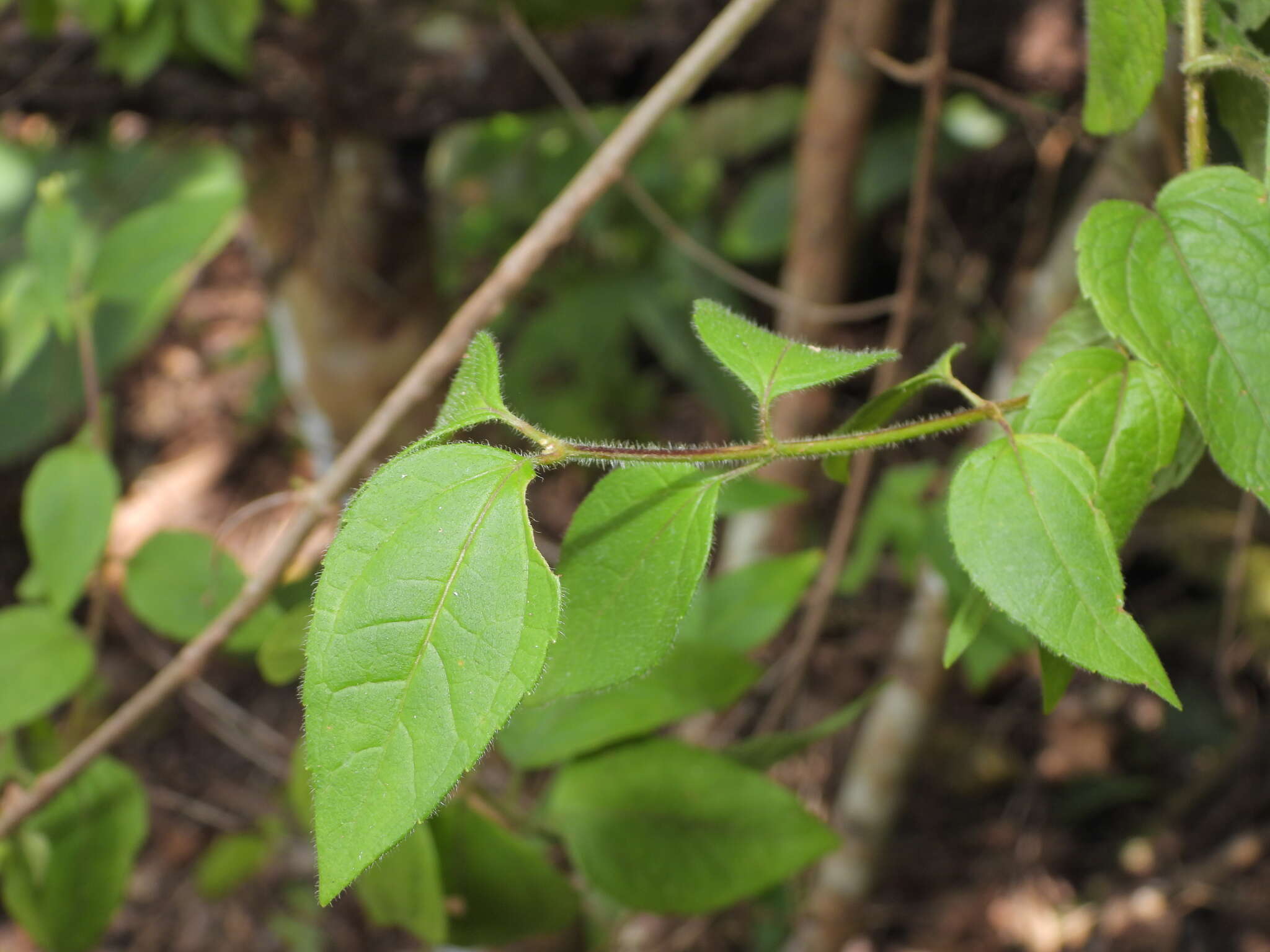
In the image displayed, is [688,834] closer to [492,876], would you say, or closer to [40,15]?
[492,876]

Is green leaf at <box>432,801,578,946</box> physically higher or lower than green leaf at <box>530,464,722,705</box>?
lower

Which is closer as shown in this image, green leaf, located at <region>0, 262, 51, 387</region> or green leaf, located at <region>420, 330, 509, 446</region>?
green leaf, located at <region>420, 330, 509, 446</region>

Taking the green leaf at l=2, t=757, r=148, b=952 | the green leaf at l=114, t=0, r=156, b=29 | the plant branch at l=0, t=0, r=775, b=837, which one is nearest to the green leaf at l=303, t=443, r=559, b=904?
the plant branch at l=0, t=0, r=775, b=837

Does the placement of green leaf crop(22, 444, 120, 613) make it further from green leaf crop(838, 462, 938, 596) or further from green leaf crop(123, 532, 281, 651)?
green leaf crop(838, 462, 938, 596)

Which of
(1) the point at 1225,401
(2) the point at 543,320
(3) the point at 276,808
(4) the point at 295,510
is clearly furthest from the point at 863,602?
(1) the point at 1225,401

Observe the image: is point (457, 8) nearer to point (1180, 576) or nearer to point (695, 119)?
point (695, 119)

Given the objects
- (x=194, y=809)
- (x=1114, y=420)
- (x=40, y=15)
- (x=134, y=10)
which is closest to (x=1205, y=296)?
(x=1114, y=420)
